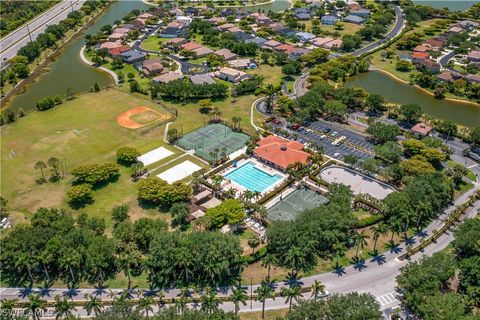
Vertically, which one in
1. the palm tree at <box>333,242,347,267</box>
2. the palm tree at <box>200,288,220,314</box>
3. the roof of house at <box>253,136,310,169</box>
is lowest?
the roof of house at <box>253,136,310,169</box>

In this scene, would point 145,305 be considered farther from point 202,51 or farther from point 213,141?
point 202,51

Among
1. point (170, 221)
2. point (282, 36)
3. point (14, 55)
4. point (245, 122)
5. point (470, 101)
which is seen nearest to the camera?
point (170, 221)

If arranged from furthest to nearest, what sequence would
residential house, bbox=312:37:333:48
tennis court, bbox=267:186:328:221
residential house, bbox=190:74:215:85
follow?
residential house, bbox=312:37:333:48 → residential house, bbox=190:74:215:85 → tennis court, bbox=267:186:328:221

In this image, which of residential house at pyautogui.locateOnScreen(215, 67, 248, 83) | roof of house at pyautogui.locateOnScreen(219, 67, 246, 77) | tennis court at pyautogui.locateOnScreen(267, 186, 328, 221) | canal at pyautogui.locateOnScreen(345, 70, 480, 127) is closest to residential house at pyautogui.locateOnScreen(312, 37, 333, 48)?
canal at pyautogui.locateOnScreen(345, 70, 480, 127)

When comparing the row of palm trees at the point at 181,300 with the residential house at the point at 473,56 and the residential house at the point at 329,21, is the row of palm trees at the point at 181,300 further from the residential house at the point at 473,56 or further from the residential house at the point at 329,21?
the residential house at the point at 329,21

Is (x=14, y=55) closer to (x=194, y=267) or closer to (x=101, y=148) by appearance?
(x=101, y=148)

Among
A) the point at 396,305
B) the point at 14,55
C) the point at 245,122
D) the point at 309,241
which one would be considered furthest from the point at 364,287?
the point at 14,55

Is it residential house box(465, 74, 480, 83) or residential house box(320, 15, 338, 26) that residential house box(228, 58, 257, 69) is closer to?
residential house box(320, 15, 338, 26)
